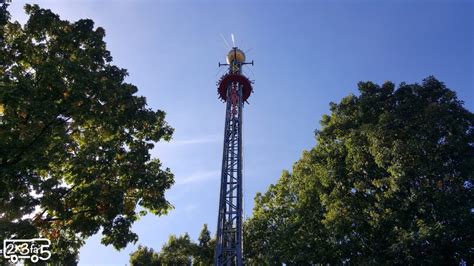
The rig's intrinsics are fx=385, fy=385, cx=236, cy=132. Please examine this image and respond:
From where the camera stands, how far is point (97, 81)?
12.6m

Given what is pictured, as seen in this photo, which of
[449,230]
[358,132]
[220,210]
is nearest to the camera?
[449,230]

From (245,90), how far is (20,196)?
51.7 ft

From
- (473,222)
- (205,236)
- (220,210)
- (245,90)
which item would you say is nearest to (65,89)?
(220,210)

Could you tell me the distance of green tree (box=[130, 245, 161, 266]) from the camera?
30.1 m

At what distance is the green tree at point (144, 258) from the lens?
1186 inches

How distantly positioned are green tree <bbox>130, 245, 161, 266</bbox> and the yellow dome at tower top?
53.9 ft

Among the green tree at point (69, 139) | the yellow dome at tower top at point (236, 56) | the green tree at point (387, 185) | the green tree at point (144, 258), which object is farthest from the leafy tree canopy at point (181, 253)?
the green tree at point (69, 139)

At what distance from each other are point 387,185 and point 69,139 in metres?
14.0

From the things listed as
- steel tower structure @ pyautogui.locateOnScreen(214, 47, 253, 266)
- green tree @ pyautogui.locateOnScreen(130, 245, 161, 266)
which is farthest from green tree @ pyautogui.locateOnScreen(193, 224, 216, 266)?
steel tower structure @ pyautogui.locateOnScreen(214, 47, 253, 266)

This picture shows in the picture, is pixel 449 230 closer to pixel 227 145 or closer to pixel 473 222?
pixel 473 222

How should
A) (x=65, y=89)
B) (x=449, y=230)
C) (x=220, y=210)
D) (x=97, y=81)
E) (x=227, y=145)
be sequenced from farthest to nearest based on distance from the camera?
(x=227, y=145) → (x=220, y=210) → (x=449, y=230) → (x=97, y=81) → (x=65, y=89)

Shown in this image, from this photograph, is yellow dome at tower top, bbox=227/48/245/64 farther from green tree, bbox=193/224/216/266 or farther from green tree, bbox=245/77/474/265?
green tree, bbox=193/224/216/266

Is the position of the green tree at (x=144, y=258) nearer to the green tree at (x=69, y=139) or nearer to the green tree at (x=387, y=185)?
the green tree at (x=387, y=185)

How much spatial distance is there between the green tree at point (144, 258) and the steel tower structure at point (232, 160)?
13765 mm
